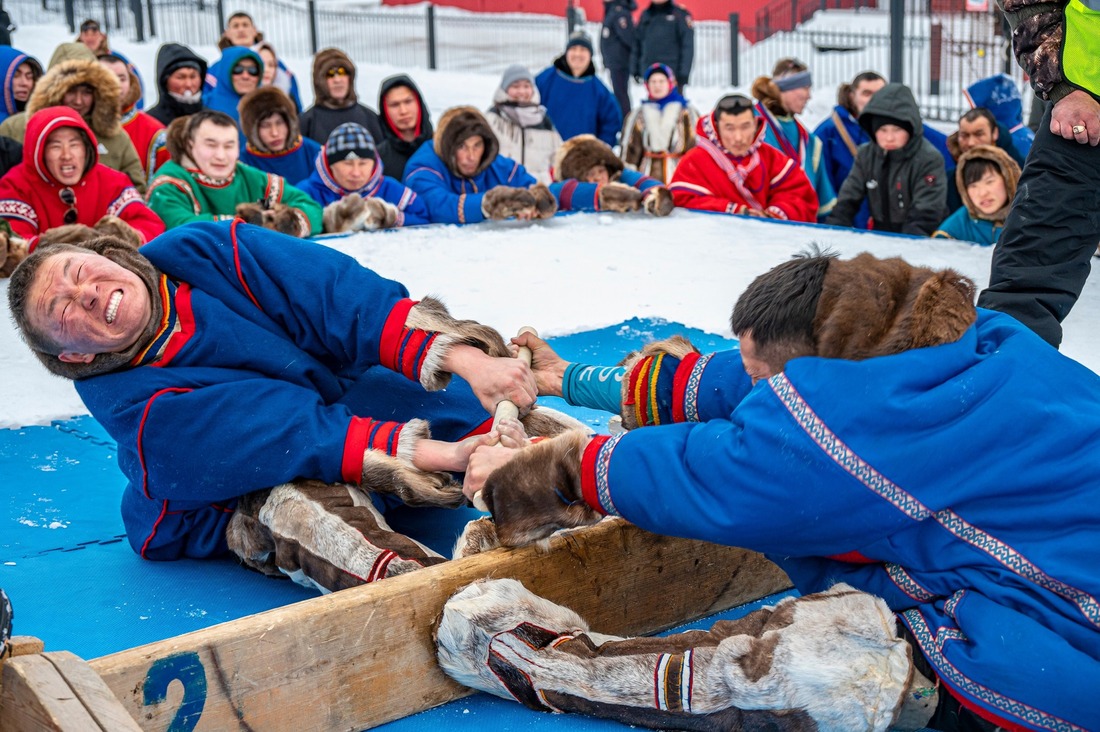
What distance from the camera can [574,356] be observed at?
4.23 metres

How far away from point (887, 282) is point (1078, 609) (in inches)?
22.3

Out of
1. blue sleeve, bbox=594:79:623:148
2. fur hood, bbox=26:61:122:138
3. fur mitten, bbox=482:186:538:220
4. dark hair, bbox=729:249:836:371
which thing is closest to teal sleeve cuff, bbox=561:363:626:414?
dark hair, bbox=729:249:836:371

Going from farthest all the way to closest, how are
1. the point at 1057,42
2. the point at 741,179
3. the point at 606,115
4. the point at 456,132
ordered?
the point at 606,115, the point at 741,179, the point at 456,132, the point at 1057,42

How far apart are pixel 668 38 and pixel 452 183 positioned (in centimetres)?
625

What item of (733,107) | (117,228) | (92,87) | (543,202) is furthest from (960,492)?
(92,87)

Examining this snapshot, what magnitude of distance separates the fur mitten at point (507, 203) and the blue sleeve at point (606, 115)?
3541 millimetres

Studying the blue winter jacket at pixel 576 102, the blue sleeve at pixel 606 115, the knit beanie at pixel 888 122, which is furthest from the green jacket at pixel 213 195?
the blue sleeve at pixel 606 115

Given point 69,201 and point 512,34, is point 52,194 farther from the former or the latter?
point 512,34

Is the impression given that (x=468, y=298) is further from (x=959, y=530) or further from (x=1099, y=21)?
(x=959, y=530)

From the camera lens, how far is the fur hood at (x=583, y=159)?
7.19 metres

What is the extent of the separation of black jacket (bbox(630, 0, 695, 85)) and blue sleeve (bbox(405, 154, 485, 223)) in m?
6.13

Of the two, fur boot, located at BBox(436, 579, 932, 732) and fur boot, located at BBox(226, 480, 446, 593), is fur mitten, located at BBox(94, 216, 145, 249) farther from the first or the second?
fur boot, located at BBox(436, 579, 932, 732)

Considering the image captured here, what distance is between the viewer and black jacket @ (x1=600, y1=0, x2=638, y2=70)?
1284 centimetres

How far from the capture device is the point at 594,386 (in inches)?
106
